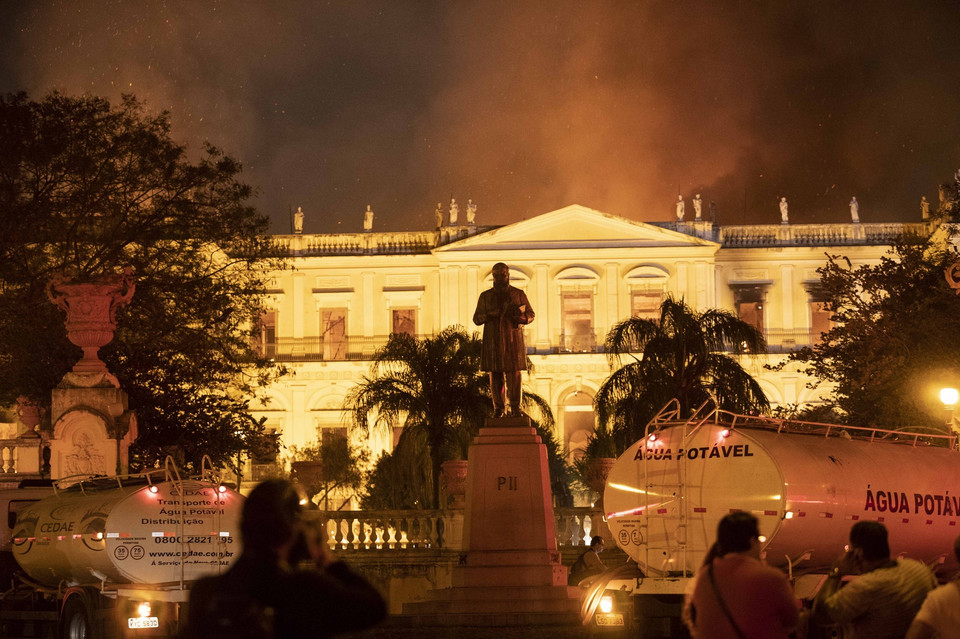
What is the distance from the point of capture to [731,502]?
12062mm

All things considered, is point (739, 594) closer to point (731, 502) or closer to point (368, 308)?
point (731, 502)

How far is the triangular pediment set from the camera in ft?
210

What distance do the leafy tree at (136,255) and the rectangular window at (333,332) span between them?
36928mm

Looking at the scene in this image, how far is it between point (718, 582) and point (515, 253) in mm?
58743

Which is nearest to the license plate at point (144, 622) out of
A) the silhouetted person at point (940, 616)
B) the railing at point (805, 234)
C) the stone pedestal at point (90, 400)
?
the stone pedestal at point (90, 400)

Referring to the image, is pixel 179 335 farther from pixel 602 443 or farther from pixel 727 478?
pixel 727 478

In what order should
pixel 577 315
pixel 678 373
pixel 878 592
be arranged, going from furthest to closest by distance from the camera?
pixel 577 315, pixel 678 373, pixel 878 592

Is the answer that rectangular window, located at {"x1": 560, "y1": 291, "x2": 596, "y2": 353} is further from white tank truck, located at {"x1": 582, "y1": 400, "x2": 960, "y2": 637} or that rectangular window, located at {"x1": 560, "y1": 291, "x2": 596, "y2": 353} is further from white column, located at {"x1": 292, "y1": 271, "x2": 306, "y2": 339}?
white tank truck, located at {"x1": 582, "y1": 400, "x2": 960, "y2": 637}

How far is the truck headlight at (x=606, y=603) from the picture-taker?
43.3 feet


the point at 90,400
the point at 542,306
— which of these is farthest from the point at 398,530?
the point at 542,306

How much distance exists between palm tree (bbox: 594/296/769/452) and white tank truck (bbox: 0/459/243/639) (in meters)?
14.2

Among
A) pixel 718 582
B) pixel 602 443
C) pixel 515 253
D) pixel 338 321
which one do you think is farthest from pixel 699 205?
pixel 718 582

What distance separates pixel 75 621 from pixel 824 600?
854 cm

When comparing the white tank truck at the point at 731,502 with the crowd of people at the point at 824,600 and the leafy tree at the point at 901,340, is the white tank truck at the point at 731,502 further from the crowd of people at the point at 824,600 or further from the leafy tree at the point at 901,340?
the leafy tree at the point at 901,340
